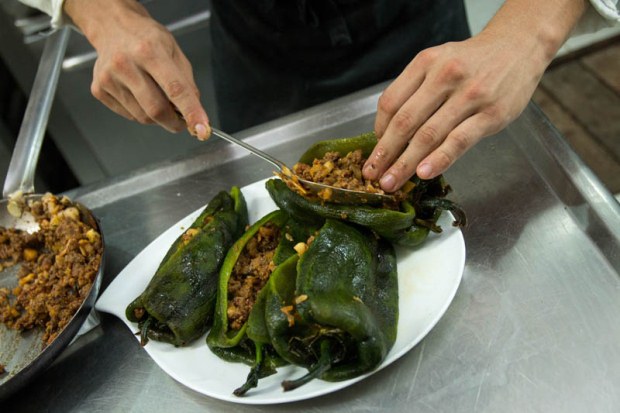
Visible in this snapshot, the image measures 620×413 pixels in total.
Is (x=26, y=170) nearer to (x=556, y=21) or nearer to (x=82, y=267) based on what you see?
(x=82, y=267)

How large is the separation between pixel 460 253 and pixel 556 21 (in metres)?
0.74

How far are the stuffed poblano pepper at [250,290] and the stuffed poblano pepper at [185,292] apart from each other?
4 cm

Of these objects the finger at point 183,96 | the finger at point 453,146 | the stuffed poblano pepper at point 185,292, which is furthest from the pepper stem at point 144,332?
the finger at point 453,146

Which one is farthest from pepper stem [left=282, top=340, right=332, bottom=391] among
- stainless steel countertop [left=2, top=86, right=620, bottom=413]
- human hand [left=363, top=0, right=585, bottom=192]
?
human hand [left=363, top=0, right=585, bottom=192]

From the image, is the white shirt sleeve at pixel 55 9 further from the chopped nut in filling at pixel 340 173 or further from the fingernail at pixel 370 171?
the fingernail at pixel 370 171

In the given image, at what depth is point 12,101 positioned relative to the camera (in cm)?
343

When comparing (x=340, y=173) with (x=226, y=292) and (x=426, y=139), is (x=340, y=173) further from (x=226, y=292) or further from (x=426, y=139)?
(x=226, y=292)

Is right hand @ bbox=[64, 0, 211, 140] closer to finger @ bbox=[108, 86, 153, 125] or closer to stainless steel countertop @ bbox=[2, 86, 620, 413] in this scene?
finger @ bbox=[108, 86, 153, 125]

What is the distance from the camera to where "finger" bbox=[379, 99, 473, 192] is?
156cm

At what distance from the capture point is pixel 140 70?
179 centimetres

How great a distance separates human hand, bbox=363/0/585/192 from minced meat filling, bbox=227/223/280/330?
43 cm

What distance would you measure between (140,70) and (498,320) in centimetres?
134

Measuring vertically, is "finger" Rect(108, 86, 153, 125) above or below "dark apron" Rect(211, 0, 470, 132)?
above

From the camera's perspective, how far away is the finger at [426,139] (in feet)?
5.13
